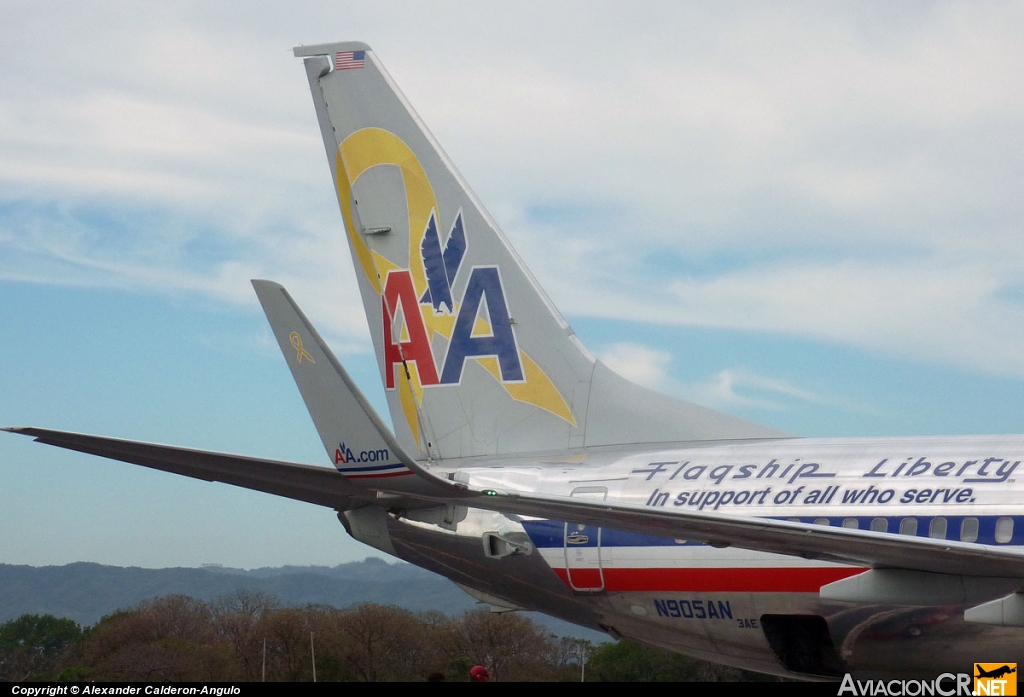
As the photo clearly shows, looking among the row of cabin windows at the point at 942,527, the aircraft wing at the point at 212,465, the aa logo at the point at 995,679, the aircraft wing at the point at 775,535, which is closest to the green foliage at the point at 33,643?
the aircraft wing at the point at 212,465

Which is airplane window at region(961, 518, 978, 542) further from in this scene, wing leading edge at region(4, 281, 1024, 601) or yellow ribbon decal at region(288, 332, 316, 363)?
yellow ribbon decal at region(288, 332, 316, 363)

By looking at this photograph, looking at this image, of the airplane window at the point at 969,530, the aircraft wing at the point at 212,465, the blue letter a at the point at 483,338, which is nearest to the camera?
the aircraft wing at the point at 212,465

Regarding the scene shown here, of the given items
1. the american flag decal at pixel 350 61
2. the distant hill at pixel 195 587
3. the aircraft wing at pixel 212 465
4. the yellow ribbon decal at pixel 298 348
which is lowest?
the distant hill at pixel 195 587

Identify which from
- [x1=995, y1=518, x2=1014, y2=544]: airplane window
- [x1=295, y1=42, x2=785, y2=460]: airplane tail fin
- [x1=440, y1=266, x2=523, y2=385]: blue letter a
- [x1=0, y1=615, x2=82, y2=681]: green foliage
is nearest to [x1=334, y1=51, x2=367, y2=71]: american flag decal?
[x1=295, y1=42, x2=785, y2=460]: airplane tail fin

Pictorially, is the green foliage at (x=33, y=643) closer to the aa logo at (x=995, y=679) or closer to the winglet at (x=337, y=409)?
the winglet at (x=337, y=409)

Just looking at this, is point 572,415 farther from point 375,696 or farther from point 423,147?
point 375,696

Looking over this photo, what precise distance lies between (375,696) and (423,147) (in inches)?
319

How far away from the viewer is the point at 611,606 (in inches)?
460

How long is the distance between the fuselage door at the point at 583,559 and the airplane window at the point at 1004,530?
12.2 feet

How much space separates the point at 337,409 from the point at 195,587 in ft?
145

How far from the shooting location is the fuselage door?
11586 millimetres

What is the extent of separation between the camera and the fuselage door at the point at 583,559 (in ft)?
38.0

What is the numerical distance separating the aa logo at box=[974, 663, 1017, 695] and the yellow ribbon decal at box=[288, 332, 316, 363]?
630cm

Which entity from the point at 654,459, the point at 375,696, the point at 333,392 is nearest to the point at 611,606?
the point at 654,459
